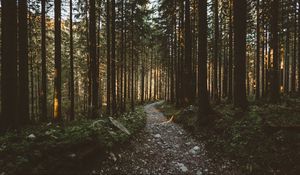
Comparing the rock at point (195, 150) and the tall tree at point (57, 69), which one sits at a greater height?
the tall tree at point (57, 69)

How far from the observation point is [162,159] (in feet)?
26.5

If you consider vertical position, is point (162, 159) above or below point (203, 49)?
below

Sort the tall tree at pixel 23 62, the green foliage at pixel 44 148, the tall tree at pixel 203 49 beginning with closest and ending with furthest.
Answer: the green foliage at pixel 44 148 < the tall tree at pixel 203 49 < the tall tree at pixel 23 62

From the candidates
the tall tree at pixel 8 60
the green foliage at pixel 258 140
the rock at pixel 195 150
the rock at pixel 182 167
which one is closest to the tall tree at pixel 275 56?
the green foliage at pixel 258 140

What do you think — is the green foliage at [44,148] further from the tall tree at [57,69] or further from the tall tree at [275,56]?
the tall tree at [275,56]

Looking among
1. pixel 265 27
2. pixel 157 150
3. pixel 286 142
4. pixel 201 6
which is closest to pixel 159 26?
pixel 265 27

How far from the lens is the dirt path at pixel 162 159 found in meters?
6.91

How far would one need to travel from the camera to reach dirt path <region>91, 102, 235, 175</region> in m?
6.91

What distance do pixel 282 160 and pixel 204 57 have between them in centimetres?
641

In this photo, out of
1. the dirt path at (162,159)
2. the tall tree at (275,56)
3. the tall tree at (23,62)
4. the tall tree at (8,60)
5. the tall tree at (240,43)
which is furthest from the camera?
the tall tree at (275,56)

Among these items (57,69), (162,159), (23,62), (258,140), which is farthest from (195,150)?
(23,62)

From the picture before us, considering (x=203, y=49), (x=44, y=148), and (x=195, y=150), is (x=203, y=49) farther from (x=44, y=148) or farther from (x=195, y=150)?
(x=44, y=148)

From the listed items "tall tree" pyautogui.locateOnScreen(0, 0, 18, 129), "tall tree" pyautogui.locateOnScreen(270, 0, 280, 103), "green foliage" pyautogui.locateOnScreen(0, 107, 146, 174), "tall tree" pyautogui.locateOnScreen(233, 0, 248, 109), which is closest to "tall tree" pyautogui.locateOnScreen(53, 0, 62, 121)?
"tall tree" pyautogui.locateOnScreen(0, 0, 18, 129)

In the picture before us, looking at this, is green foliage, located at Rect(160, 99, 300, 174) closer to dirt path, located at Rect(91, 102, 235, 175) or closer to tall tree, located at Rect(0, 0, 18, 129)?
dirt path, located at Rect(91, 102, 235, 175)
